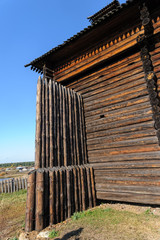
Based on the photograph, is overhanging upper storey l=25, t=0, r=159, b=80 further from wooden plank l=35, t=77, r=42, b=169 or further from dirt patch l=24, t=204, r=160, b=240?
dirt patch l=24, t=204, r=160, b=240

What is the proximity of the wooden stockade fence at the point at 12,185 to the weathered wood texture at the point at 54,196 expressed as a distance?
30.8ft

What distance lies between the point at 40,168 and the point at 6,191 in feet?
33.5

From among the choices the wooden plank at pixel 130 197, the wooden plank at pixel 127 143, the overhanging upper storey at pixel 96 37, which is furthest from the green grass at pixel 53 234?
the overhanging upper storey at pixel 96 37

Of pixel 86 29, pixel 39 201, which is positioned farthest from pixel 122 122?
pixel 86 29

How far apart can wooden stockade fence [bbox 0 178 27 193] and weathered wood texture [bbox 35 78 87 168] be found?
9.18 m

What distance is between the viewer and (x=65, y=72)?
8.48 meters

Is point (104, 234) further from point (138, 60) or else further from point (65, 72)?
point (65, 72)

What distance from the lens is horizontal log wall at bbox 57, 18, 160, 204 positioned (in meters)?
5.36

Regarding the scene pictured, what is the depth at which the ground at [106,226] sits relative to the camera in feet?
11.6

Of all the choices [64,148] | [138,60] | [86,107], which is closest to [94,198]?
[64,148]

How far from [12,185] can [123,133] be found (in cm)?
1136

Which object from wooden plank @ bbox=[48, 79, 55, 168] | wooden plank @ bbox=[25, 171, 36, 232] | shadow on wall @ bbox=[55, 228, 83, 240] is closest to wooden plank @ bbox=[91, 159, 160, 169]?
wooden plank @ bbox=[48, 79, 55, 168]

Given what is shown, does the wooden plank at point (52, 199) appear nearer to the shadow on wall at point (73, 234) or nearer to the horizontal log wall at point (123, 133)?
→ the shadow on wall at point (73, 234)

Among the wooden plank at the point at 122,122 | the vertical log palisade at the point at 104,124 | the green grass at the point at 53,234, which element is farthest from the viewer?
the wooden plank at the point at 122,122
